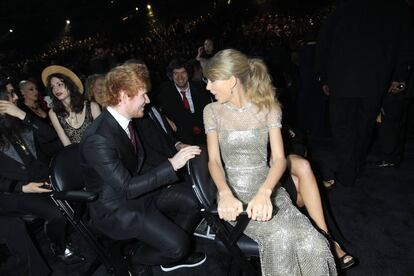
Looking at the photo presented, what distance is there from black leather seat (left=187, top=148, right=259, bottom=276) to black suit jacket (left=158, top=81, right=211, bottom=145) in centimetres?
158

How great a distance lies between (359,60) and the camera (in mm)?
2736

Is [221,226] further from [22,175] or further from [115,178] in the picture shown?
[22,175]

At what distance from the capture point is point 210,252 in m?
2.68

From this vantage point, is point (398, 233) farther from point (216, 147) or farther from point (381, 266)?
point (216, 147)

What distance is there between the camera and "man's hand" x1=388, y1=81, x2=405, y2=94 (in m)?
3.04

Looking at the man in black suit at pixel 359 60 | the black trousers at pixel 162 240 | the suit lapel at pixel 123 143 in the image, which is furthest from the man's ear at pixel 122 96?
the man in black suit at pixel 359 60

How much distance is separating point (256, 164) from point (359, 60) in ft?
4.74

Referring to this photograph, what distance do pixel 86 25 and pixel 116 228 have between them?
2034 centimetres

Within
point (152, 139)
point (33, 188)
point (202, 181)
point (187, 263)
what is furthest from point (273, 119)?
point (33, 188)

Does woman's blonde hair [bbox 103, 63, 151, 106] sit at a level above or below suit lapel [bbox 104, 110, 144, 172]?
above

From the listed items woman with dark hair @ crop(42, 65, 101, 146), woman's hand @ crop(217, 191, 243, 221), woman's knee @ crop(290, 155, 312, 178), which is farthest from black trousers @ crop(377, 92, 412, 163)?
woman with dark hair @ crop(42, 65, 101, 146)

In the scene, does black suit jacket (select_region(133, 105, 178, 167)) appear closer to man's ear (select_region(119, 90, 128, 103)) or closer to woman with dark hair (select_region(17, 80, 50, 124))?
man's ear (select_region(119, 90, 128, 103))

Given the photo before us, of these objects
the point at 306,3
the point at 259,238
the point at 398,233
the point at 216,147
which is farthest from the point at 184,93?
the point at 306,3

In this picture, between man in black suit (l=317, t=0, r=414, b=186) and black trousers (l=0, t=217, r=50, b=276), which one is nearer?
Result: black trousers (l=0, t=217, r=50, b=276)
